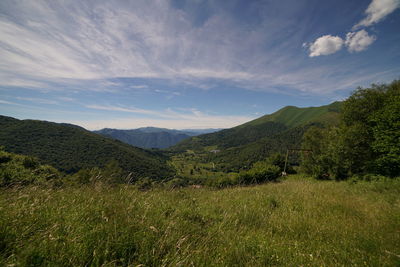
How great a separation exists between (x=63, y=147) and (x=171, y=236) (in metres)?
167

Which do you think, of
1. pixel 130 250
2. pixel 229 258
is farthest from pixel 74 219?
pixel 229 258

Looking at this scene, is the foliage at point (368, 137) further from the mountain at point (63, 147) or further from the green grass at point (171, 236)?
the mountain at point (63, 147)

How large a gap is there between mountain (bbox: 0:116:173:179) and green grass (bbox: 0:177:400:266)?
9522 cm

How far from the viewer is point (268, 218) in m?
3.84

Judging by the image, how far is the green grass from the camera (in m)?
1.72

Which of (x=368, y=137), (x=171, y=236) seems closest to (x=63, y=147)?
(x=171, y=236)

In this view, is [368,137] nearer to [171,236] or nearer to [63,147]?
[171,236]

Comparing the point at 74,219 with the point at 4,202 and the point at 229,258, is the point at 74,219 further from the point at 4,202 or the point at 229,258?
the point at 229,258

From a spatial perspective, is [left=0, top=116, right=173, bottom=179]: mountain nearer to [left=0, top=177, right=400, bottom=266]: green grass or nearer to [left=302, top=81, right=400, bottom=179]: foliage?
[left=302, top=81, right=400, bottom=179]: foliage

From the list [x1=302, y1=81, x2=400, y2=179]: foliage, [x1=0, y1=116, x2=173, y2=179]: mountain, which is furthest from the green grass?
[x1=0, y1=116, x2=173, y2=179]: mountain

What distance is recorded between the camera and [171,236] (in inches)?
88.7

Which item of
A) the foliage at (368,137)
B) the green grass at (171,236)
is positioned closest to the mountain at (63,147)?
the foliage at (368,137)

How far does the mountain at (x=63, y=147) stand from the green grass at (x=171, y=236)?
312 feet

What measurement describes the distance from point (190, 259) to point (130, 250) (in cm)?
79
